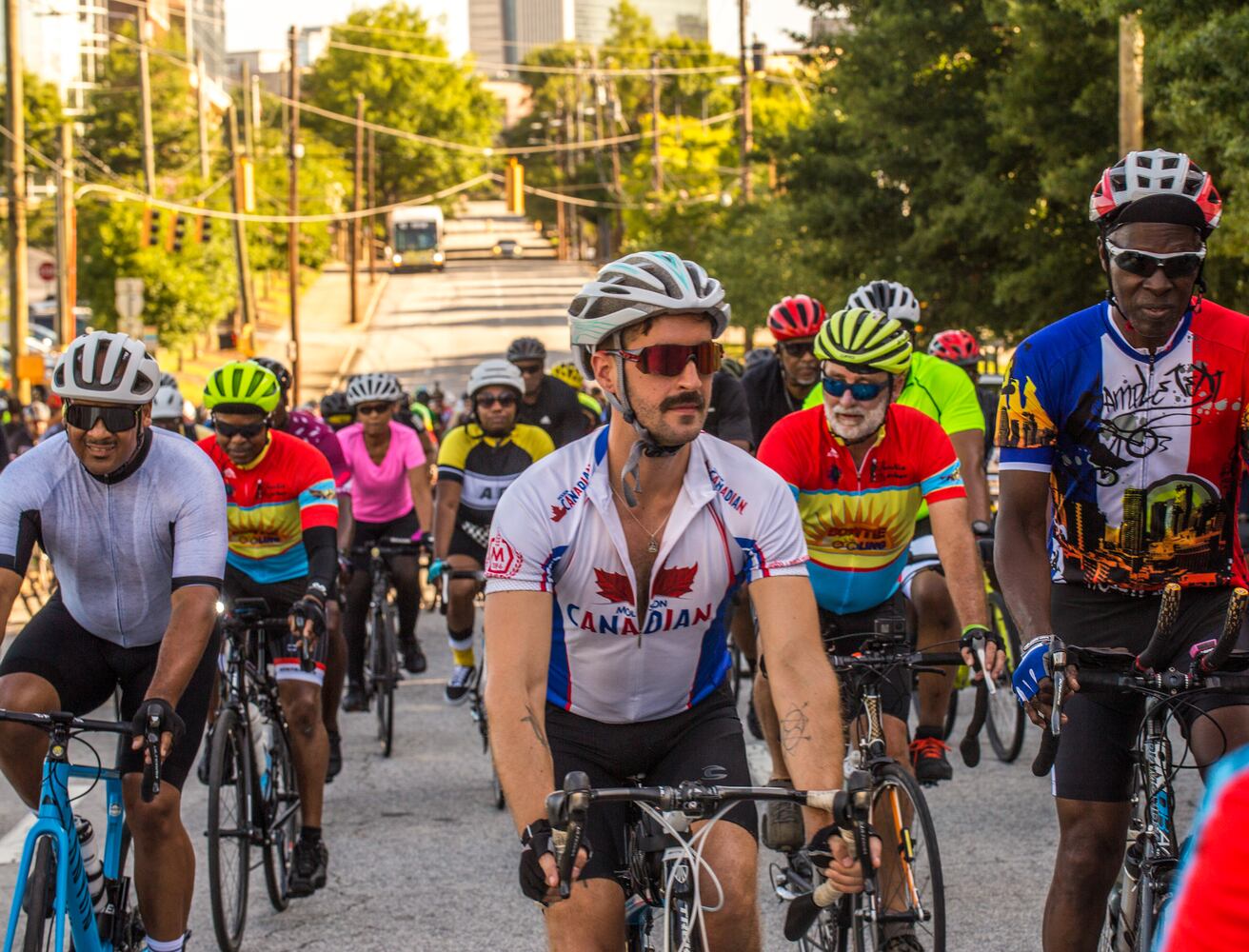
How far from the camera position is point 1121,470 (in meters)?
4.72

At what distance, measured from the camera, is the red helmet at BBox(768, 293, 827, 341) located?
32.8 feet

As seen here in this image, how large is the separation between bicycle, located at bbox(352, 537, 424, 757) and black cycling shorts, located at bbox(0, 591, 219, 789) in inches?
193

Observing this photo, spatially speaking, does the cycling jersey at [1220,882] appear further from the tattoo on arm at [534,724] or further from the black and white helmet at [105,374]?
the black and white helmet at [105,374]

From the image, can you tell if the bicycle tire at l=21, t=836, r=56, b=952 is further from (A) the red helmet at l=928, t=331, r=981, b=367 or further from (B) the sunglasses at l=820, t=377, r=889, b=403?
(A) the red helmet at l=928, t=331, r=981, b=367

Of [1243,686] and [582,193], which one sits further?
[582,193]

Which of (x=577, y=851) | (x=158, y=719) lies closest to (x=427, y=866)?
(x=158, y=719)

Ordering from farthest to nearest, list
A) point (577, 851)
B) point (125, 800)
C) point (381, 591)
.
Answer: point (381, 591) → point (125, 800) → point (577, 851)

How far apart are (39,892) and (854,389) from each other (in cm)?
316

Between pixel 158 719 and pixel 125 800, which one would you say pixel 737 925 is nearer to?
pixel 158 719

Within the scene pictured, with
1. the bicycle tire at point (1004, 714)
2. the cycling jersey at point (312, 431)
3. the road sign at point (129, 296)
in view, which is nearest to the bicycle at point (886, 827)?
the bicycle tire at point (1004, 714)

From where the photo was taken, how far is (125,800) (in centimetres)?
582

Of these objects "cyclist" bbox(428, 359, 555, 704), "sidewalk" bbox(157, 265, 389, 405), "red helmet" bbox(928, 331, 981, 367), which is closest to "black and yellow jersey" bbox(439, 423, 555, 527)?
"cyclist" bbox(428, 359, 555, 704)

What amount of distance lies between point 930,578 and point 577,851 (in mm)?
4535

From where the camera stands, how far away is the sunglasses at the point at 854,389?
21.5 feet
